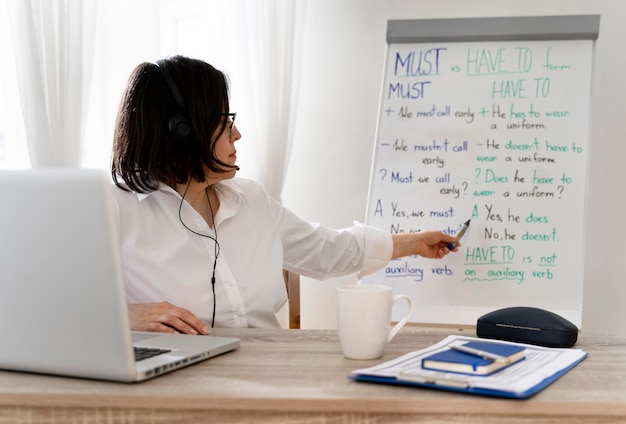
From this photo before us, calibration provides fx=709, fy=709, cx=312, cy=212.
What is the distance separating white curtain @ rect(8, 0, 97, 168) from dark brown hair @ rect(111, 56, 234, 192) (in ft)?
2.20

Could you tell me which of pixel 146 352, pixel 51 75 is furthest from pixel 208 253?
pixel 51 75

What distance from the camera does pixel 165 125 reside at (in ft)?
5.06

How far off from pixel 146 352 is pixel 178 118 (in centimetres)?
65

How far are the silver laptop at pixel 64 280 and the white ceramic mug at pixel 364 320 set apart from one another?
9.7 inches

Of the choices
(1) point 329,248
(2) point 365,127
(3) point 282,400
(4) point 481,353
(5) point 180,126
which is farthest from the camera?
(2) point 365,127

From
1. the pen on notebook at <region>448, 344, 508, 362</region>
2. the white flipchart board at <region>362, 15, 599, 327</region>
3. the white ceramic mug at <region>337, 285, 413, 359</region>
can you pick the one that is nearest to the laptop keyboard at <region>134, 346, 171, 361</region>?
the white ceramic mug at <region>337, 285, 413, 359</region>

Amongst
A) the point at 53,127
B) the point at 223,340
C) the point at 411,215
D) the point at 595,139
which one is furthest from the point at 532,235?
the point at 53,127

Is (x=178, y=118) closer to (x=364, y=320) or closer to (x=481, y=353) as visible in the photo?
(x=364, y=320)

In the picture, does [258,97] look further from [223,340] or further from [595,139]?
[223,340]

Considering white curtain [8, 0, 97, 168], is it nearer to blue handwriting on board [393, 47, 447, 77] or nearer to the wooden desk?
blue handwriting on board [393, 47, 447, 77]

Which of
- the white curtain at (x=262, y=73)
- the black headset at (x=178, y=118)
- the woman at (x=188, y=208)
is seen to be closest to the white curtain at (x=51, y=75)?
the white curtain at (x=262, y=73)

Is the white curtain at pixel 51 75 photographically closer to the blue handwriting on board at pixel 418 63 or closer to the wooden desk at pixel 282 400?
the blue handwriting on board at pixel 418 63

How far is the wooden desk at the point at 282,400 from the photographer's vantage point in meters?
0.79

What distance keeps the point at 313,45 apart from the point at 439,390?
2.07m
